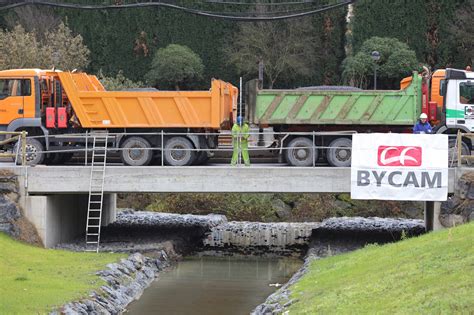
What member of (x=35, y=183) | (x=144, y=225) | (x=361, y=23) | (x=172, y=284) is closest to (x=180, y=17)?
(x=361, y=23)

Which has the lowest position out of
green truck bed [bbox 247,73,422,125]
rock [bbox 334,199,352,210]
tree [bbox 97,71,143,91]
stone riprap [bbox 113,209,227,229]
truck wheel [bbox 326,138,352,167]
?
stone riprap [bbox 113,209,227,229]

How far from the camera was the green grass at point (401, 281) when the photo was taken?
13.3 meters

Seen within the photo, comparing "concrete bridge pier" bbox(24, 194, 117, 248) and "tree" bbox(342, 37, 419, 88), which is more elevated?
"tree" bbox(342, 37, 419, 88)

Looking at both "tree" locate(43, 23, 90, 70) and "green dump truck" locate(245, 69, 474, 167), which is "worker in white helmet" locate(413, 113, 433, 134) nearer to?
"green dump truck" locate(245, 69, 474, 167)

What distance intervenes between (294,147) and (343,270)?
9892 mm

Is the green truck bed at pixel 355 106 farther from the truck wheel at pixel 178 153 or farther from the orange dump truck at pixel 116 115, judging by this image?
the truck wheel at pixel 178 153

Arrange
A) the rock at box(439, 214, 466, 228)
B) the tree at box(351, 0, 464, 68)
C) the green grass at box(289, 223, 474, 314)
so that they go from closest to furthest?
the green grass at box(289, 223, 474, 314), the rock at box(439, 214, 466, 228), the tree at box(351, 0, 464, 68)

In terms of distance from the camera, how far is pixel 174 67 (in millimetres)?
54094

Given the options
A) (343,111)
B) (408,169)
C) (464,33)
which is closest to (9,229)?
(343,111)

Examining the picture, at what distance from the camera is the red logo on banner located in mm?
25609

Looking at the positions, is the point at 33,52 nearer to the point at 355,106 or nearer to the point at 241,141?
the point at 241,141

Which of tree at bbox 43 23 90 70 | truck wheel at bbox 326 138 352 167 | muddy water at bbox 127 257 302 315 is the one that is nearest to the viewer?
muddy water at bbox 127 257 302 315

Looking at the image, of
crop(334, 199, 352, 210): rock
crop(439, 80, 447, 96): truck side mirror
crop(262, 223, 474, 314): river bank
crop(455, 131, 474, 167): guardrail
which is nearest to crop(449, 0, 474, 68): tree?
crop(334, 199, 352, 210): rock

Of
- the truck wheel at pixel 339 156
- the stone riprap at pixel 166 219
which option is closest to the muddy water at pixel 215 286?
the truck wheel at pixel 339 156
